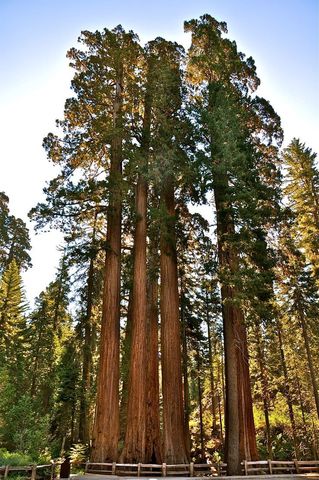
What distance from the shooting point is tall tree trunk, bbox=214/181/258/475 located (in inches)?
473

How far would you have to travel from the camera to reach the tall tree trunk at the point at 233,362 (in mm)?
12016

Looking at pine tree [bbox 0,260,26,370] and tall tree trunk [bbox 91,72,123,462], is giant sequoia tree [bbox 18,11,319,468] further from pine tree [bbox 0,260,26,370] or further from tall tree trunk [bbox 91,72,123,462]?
pine tree [bbox 0,260,26,370]

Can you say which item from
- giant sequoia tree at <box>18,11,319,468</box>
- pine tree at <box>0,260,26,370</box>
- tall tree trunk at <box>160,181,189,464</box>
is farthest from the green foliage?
tall tree trunk at <box>160,181,189,464</box>

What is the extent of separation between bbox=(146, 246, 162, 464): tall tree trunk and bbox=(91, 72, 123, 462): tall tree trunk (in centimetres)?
147

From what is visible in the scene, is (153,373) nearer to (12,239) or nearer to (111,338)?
(111,338)

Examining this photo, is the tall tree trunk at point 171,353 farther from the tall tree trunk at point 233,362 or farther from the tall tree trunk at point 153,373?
the tall tree trunk at point 233,362

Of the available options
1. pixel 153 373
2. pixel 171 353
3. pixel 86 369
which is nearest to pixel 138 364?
pixel 171 353

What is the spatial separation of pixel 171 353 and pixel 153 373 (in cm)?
251

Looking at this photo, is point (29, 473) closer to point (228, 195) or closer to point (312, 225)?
point (228, 195)

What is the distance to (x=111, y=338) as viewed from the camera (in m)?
13.6

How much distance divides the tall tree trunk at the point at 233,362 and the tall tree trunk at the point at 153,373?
274 cm

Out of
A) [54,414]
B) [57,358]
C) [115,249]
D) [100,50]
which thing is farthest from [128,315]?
[100,50]

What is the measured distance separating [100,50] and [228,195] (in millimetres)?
9239

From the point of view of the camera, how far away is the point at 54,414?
2073cm
